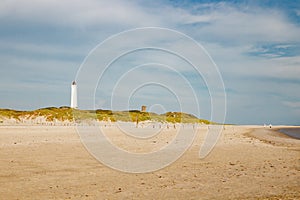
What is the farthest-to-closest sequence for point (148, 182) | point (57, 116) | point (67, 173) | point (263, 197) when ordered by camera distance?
point (57, 116) < point (67, 173) < point (148, 182) < point (263, 197)

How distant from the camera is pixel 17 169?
1321 centimetres

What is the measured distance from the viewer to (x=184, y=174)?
514 inches

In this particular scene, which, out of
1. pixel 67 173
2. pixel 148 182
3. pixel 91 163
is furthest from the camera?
pixel 91 163

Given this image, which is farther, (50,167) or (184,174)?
(50,167)

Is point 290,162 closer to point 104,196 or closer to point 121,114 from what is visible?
point 104,196

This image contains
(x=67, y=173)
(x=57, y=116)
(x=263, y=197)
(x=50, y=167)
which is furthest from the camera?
(x=57, y=116)

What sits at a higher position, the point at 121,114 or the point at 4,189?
the point at 121,114

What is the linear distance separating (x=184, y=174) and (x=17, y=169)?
5973 millimetres

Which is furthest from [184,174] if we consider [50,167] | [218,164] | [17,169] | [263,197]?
[17,169]

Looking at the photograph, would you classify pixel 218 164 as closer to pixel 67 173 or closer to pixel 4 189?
pixel 67 173

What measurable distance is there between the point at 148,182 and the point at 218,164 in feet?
16.7

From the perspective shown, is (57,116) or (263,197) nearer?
(263,197)

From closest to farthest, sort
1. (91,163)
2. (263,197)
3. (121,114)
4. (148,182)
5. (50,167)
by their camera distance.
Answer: (263,197)
(148,182)
(50,167)
(91,163)
(121,114)

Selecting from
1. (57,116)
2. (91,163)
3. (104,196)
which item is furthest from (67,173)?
(57,116)
